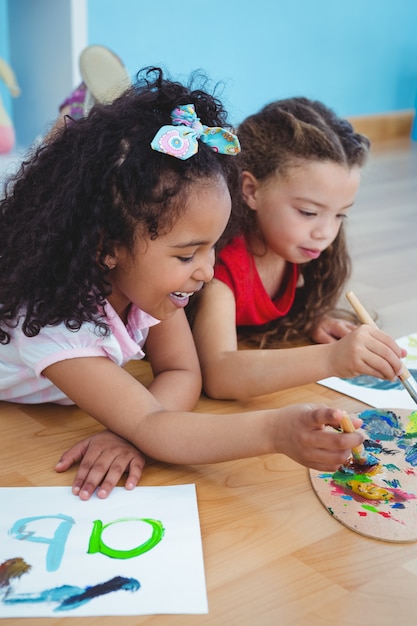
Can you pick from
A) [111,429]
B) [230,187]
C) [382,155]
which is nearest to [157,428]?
[111,429]

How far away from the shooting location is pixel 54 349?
0.92 meters

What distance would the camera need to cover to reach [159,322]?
1.06m

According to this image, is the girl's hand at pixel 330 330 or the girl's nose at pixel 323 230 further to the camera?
the girl's hand at pixel 330 330

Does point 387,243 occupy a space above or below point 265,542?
below

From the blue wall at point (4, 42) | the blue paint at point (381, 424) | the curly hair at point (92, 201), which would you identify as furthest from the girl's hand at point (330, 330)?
the blue wall at point (4, 42)

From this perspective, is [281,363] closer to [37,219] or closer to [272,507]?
[272,507]

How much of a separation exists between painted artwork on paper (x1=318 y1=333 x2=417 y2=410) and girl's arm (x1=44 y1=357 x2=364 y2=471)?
0.29m

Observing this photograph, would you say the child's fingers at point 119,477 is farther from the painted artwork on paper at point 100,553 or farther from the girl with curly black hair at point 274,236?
the girl with curly black hair at point 274,236

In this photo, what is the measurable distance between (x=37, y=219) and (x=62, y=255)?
0.05 meters

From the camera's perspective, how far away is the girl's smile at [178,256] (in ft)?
2.89

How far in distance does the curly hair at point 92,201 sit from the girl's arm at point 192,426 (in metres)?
0.06

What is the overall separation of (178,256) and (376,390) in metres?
0.42

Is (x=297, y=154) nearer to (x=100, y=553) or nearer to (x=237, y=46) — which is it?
(x=100, y=553)

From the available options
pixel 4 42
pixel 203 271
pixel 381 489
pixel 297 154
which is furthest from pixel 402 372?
pixel 4 42
